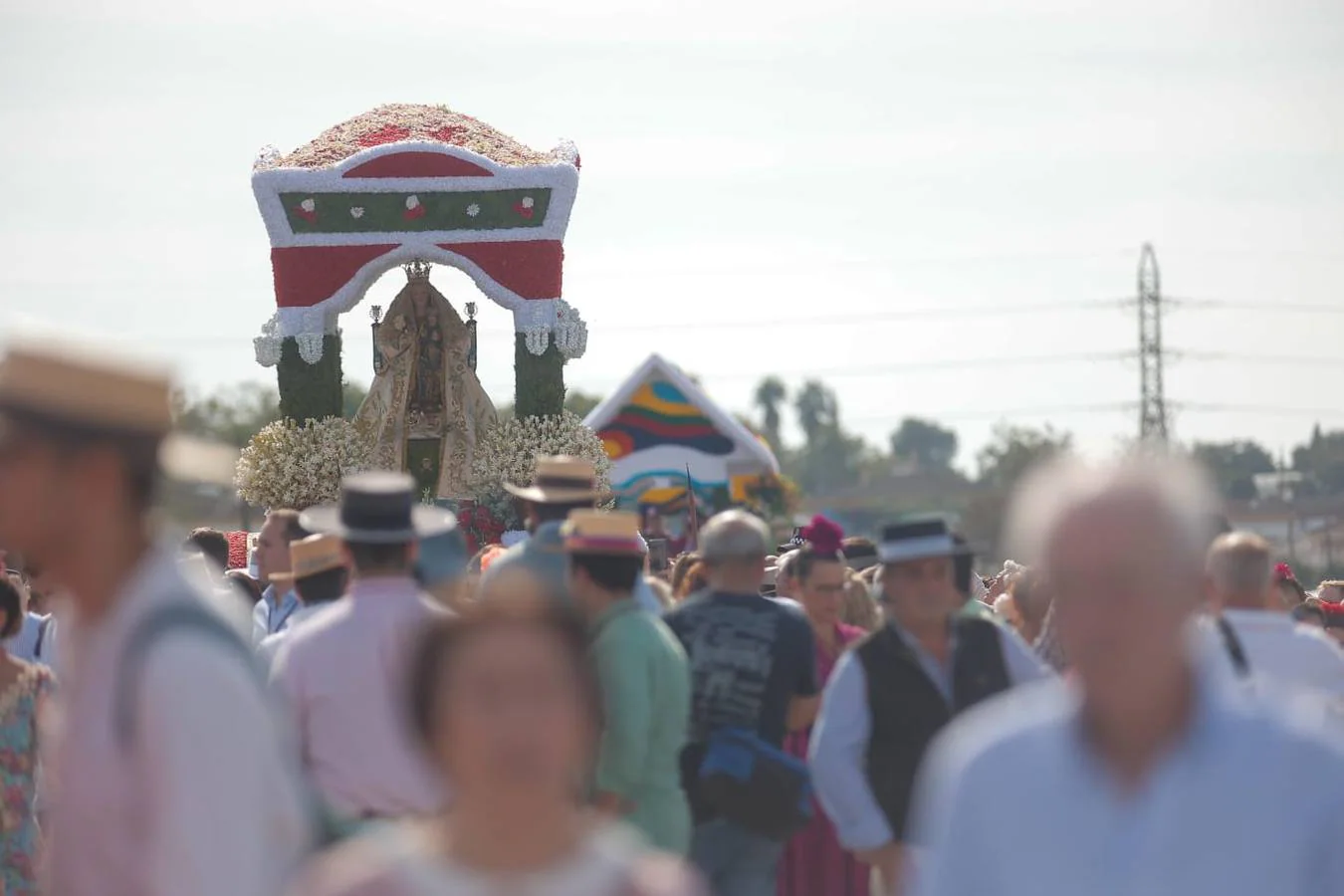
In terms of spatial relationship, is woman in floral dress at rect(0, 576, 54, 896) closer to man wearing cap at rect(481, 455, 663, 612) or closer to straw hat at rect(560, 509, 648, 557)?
man wearing cap at rect(481, 455, 663, 612)

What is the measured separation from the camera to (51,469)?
357 cm

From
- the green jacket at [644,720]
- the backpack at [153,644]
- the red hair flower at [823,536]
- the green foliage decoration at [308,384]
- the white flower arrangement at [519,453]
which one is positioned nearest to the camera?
the backpack at [153,644]

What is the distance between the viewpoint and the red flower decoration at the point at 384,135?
19844 mm

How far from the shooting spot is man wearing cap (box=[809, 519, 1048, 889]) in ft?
22.8

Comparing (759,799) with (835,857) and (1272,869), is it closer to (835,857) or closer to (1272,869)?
(835,857)

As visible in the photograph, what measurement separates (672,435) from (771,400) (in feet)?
464

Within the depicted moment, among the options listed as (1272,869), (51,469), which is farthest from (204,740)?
(1272,869)

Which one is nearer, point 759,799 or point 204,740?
point 204,740

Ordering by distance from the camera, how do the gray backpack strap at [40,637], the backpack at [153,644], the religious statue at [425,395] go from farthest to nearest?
1. the religious statue at [425,395]
2. the gray backpack strap at [40,637]
3. the backpack at [153,644]

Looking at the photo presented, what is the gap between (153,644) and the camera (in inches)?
135

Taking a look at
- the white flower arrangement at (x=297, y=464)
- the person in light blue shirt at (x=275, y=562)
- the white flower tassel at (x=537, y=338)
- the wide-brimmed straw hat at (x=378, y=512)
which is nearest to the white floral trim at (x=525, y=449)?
the white flower tassel at (x=537, y=338)

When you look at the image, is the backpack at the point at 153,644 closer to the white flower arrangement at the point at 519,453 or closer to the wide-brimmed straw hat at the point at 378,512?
the wide-brimmed straw hat at the point at 378,512

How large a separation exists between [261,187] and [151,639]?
54.0ft

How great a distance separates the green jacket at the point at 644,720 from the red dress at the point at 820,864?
2.27 metres
